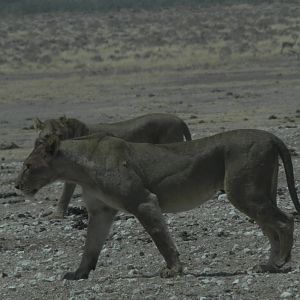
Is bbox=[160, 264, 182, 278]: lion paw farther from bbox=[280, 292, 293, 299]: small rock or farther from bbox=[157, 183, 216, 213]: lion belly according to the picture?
bbox=[280, 292, 293, 299]: small rock

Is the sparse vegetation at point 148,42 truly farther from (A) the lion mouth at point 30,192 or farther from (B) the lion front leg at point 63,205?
(A) the lion mouth at point 30,192

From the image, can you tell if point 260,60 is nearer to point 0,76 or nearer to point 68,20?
point 0,76

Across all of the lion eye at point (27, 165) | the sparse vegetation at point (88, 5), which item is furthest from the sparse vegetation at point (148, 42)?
the lion eye at point (27, 165)

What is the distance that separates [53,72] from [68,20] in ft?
147

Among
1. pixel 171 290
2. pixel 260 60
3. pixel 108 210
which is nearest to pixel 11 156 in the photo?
pixel 108 210

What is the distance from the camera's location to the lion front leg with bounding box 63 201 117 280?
11.1 m

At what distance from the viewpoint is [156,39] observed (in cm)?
6134

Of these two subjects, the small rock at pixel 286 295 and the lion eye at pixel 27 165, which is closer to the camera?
the small rock at pixel 286 295

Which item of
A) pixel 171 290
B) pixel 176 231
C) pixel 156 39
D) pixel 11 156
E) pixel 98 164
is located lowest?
pixel 156 39

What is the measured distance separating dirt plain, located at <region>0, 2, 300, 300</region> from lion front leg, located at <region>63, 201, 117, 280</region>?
173 millimetres

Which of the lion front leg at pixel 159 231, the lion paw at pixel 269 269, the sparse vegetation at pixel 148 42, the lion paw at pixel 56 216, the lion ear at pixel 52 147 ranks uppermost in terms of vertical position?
the lion ear at pixel 52 147

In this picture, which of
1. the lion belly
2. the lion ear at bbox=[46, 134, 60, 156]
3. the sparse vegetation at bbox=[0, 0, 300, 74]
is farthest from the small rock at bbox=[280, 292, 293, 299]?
the sparse vegetation at bbox=[0, 0, 300, 74]

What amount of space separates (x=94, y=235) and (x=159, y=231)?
76 centimetres

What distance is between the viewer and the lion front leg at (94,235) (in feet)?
36.4
